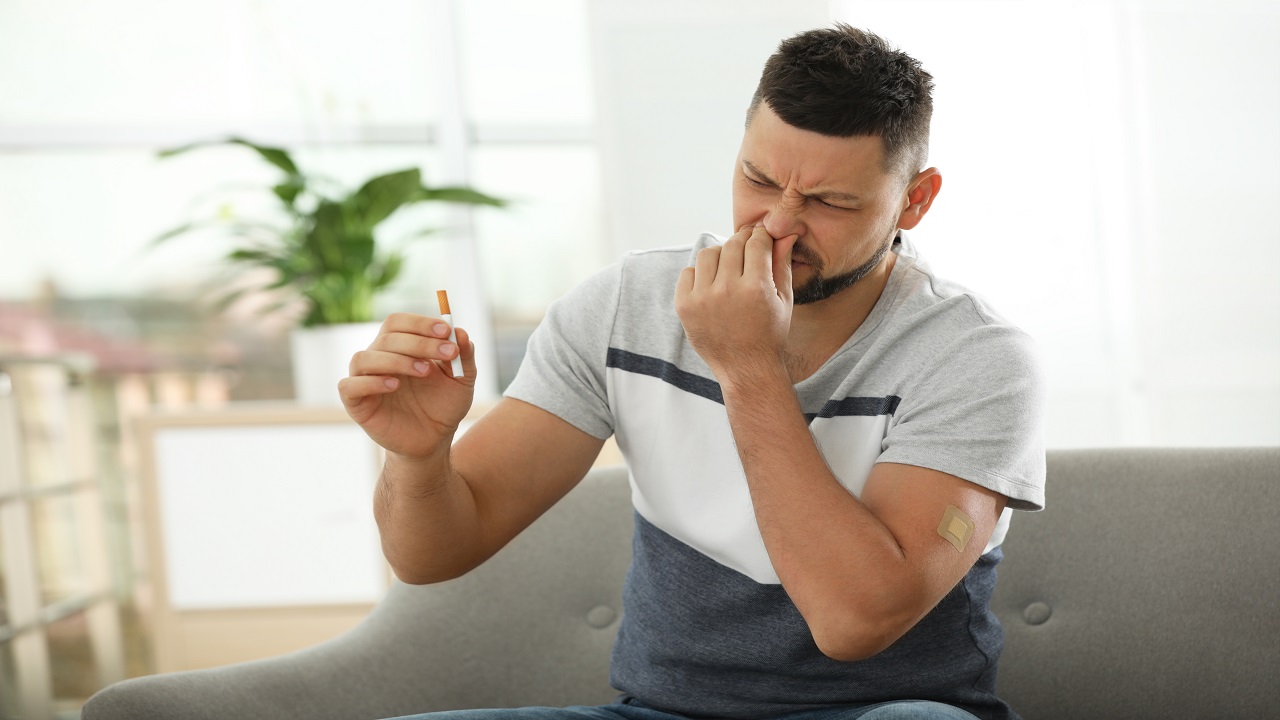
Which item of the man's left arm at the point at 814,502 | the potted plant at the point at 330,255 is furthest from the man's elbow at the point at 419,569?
the potted plant at the point at 330,255

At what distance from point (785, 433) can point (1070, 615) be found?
2.03 feet

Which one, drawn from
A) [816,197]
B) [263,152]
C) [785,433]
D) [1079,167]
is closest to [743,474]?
[785,433]

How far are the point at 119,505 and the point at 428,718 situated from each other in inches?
101

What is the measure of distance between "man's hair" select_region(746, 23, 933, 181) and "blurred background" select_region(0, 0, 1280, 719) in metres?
1.00

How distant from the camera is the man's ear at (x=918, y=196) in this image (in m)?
1.38

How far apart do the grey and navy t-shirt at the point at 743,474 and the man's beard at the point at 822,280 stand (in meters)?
0.05

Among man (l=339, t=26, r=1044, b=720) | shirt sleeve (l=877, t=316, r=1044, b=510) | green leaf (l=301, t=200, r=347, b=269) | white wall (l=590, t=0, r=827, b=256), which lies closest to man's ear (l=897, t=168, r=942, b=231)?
man (l=339, t=26, r=1044, b=720)

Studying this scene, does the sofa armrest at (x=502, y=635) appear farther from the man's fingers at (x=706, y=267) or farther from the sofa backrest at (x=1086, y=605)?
the man's fingers at (x=706, y=267)

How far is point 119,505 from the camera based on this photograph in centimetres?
330

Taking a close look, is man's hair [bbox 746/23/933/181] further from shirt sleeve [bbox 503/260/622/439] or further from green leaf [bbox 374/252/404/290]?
green leaf [bbox 374/252/404/290]

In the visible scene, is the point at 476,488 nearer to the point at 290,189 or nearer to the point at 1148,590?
the point at 1148,590

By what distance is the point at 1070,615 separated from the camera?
57.6 inches

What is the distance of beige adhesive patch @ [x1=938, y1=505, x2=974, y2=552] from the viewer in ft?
3.63

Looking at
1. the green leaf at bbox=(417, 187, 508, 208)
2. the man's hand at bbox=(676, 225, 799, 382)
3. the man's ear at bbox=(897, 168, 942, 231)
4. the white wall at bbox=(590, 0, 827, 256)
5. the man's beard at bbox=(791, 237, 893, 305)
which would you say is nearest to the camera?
the man's hand at bbox=(676, 225, 799, 382)
